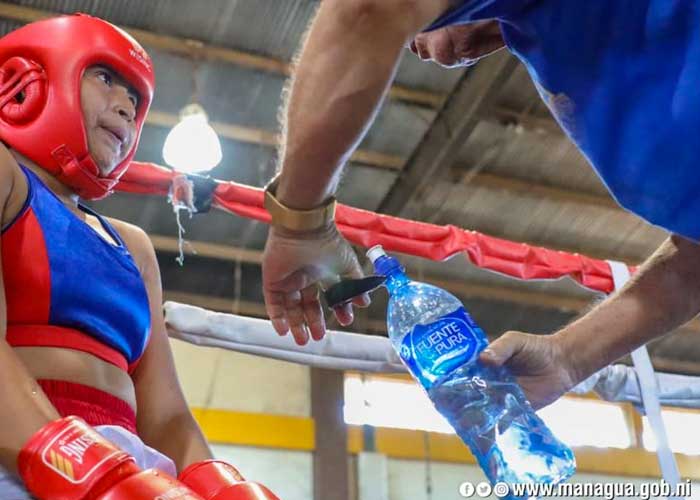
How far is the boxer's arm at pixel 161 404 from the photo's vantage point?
1.38 metres

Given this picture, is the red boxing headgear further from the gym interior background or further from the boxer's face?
the gym interior background

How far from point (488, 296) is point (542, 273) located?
3394 millimetres

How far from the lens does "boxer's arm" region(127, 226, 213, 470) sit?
138 cm

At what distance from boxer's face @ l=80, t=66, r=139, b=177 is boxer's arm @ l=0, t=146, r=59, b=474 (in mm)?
439

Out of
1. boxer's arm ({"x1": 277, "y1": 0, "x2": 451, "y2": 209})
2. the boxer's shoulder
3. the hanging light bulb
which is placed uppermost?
the hanging light bulb

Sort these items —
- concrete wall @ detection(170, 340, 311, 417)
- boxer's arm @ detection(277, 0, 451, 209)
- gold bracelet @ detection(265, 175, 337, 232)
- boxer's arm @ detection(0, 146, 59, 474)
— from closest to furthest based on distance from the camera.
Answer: boxer's arm @ detection(277, 0, 451, 209)
gold bracelet @ detection(265, 175, 337, 232)
boxer's arm @ detection(0, 146, 59, 474)
concrete wall @ detection(170, 340, 311, 417)

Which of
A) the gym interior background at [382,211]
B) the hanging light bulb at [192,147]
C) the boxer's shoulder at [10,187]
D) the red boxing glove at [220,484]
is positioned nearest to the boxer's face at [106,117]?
the boxer's shoulder at [10,187]

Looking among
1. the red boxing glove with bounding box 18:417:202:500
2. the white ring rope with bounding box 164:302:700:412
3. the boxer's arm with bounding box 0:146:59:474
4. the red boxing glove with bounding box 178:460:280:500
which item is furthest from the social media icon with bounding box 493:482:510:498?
the white ring rope with bounding box 164:302:700:412

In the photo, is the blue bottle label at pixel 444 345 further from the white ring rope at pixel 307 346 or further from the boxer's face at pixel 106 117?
the white ring rope at pixel 307 346

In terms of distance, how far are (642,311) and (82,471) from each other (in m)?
0.65

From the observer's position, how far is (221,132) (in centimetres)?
448

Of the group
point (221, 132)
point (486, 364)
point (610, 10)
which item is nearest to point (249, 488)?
point (486, 364)

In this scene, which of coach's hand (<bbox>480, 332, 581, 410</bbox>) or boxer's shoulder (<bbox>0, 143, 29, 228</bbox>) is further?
boxer's shoulder (<bbox>0, 143, 29, 228</bbox>)

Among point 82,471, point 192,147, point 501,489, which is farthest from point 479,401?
point 192,147
